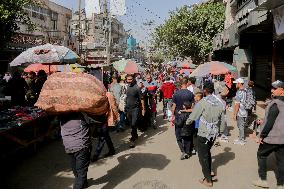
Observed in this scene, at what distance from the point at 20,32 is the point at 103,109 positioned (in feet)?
95.8

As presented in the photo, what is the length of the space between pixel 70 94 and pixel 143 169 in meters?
2.97

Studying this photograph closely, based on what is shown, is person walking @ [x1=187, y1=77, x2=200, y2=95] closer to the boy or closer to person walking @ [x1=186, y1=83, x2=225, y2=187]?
the boy

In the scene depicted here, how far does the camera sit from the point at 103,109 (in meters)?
5.89

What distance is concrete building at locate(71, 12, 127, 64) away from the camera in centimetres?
5283

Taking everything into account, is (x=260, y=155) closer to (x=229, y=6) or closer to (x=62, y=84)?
(x=62, y=84)

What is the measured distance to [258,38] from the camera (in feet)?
64.8

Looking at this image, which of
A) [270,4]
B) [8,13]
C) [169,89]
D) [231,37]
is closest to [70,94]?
[270,4]

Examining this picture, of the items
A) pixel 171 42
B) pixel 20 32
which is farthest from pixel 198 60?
pixel 20 32

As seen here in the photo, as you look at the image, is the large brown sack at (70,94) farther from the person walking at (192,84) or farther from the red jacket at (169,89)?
the red jacket at (169,89)

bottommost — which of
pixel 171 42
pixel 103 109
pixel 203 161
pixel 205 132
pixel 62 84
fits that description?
pixel 203 161

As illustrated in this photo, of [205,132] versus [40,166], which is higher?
[205,132]

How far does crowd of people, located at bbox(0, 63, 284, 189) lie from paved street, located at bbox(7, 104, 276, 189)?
11.6 inches

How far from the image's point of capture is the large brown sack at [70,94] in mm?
5492

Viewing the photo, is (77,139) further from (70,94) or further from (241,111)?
(241,111)
